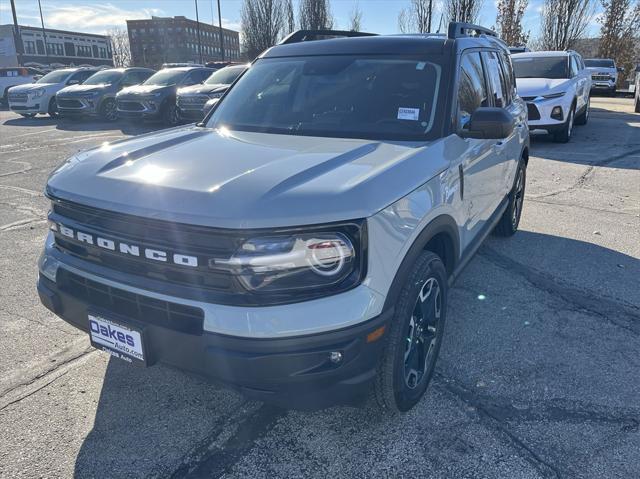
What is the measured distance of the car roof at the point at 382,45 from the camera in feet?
10.9

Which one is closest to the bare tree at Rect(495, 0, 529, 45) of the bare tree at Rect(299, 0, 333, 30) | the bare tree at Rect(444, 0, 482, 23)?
the bare tree at Rect(444, 0, 482, 23)

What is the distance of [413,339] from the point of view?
2615 mm

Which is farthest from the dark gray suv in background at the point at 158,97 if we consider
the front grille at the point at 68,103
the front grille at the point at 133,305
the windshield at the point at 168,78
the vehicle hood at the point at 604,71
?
the vehicle hood at the point at 604,71

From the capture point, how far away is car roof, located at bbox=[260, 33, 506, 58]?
3316 millimetres

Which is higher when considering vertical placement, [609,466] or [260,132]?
[260,132]

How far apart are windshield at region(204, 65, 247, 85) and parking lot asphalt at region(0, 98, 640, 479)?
1015cm

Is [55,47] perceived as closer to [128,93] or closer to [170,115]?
[128,93]

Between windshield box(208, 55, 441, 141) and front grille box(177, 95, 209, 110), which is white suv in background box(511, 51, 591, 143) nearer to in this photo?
front grille box(177, 95, 209, 110)

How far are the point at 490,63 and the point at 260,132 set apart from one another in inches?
83.8

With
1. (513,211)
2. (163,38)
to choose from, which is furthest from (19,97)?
(163,38)

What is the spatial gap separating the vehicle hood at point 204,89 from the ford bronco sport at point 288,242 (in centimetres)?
1039

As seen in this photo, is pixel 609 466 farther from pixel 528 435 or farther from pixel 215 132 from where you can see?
pixel 215 132

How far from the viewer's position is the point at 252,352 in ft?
6.47

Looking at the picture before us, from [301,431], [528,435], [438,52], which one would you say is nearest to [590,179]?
[438,52]
